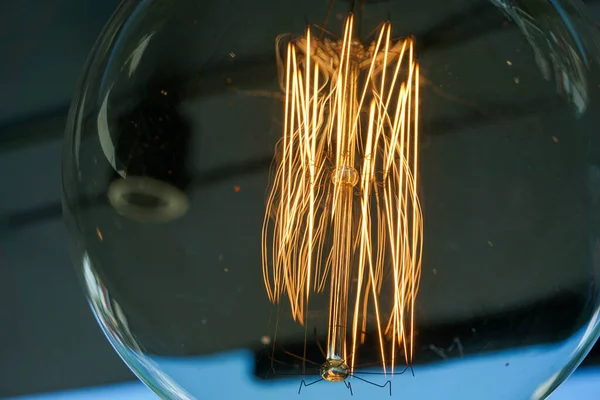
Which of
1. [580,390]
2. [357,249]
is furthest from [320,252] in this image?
[580,390]

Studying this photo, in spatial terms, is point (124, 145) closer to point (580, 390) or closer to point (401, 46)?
point (401, 46)

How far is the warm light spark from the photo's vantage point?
0.34m

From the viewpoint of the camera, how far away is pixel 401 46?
34 cm

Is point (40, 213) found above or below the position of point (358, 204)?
below

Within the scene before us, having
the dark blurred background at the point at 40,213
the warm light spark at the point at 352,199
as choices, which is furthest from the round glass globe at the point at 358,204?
the dark blurred background at the point at 40,213

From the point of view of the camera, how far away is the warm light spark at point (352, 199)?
339mm

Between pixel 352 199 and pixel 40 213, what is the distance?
114 cm

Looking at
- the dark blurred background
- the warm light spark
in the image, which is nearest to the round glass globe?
the warm light spark

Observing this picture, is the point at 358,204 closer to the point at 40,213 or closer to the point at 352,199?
the point at 352,199

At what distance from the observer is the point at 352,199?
0.36 m

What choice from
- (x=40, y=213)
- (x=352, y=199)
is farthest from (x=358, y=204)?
(x=40, y=213)

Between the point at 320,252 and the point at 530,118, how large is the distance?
104 millimetres

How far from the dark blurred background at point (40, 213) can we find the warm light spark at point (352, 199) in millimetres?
965

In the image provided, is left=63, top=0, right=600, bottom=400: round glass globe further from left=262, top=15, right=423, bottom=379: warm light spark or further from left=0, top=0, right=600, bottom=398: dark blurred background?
left=0, top=0, right=600, bottom=398: dark blurred background
